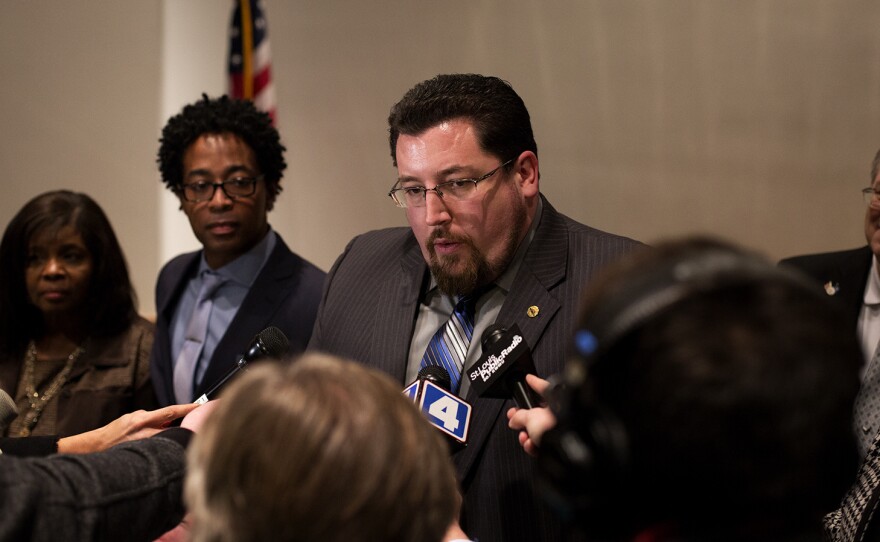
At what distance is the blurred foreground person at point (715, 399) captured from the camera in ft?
2.88

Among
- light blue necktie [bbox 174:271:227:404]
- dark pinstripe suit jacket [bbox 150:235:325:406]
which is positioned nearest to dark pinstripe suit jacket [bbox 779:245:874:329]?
dark pinstripe suit jacket [bbox 150:235:325:406]

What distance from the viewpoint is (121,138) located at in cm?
538

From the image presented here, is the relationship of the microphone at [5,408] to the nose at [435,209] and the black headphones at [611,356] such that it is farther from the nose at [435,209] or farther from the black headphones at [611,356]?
the black headphones at [611,356]

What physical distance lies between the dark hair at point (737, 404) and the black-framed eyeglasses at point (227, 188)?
8.49 ft

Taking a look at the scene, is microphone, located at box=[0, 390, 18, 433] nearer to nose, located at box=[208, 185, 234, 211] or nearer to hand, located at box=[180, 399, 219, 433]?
hand, located at box=[180, 399, 219, 433]

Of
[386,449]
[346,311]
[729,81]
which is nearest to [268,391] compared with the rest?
[386,449]

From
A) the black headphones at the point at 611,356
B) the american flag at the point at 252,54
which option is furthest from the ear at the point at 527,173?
the american flag at the point at 252,54

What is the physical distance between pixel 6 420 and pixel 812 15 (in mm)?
3026

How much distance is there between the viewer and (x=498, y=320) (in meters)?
2.27

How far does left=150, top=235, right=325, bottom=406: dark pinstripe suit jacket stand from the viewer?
10.3 feet

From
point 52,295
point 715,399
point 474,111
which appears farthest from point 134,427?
point 715,399

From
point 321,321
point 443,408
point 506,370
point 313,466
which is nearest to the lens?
point 313,466

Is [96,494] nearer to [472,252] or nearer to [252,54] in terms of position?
[472,252]

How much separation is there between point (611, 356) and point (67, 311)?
291 centimetres
